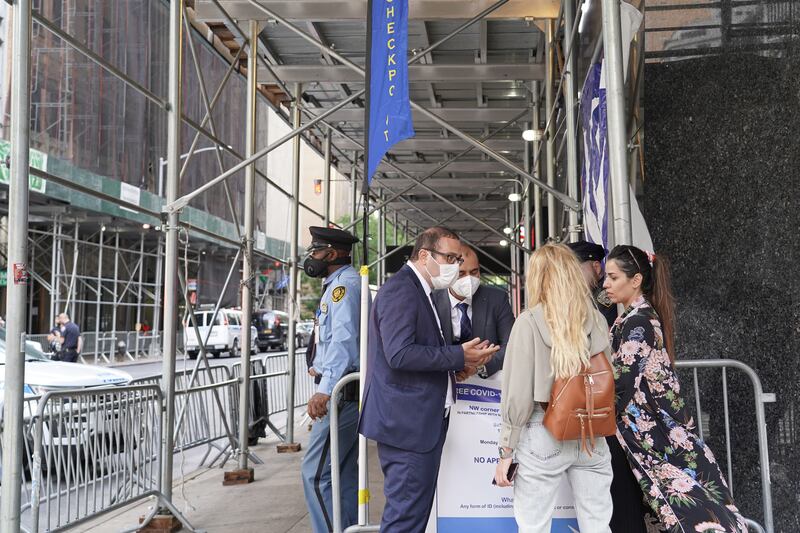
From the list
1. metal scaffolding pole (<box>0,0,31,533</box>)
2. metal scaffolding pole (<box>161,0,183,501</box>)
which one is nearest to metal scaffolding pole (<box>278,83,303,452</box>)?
metal scaffolding pole (<box>161,0,183,501</box>)

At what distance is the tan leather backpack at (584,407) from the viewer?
11.1ft

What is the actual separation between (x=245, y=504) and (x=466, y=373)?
434 centimetres

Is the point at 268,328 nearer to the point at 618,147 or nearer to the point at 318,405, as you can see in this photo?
the point at 318,405

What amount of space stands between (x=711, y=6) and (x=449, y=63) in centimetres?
728

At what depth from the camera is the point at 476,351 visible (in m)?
3.89

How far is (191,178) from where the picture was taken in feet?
104

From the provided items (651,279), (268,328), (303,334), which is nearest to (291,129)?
(651,279)

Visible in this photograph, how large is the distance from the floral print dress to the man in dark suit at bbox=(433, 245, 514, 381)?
0.76m

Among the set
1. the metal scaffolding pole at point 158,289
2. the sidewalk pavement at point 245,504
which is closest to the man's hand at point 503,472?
the sidewalk pavement at point 245,504

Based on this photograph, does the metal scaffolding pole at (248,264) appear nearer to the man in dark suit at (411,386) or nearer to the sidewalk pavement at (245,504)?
the sidewalk pavement at (245,504)

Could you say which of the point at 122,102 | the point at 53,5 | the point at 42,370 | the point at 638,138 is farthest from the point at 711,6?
the point at 122,102

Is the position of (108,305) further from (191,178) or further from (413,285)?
(413,285)

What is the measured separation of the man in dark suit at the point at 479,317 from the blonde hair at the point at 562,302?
0.81 meters

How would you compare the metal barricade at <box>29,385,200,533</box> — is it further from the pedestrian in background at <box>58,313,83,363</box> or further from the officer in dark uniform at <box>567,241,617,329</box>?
the pedestrian in background at <box>58,313,83,363</box>
